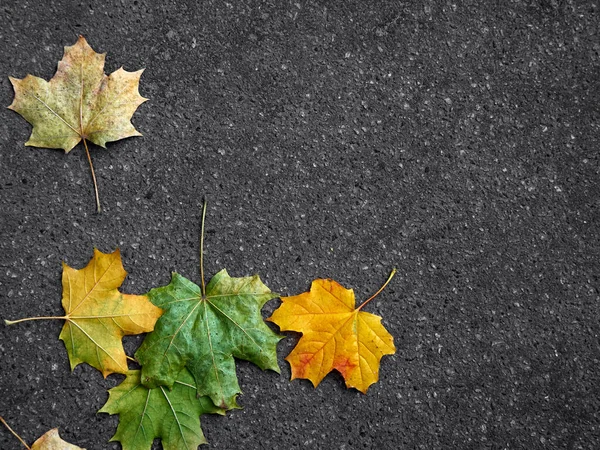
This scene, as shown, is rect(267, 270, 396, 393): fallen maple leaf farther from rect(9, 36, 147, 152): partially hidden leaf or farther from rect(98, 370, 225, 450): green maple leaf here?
rect(9, 36, 147, 152): partially hidden leaf

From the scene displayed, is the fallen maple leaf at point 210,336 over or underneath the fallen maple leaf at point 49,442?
over

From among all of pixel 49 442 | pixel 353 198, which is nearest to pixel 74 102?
pixel 353 198

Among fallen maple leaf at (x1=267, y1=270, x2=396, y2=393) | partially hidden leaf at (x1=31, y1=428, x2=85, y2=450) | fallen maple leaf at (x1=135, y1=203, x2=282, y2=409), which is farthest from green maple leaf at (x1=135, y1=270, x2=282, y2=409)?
partially hidden leaf at (x1=31, y1=428, x2=85, y2=450)

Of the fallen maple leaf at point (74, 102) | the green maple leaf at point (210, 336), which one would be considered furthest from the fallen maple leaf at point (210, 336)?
the fallen maple leaf at point (74, 102)

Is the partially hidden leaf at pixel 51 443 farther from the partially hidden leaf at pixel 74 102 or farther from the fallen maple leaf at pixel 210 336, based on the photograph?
the partially hidden leaf at pixel 74 102

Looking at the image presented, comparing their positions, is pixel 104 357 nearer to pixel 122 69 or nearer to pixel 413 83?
pixel 122 69

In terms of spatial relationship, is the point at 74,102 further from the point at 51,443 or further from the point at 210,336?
the point at 51,443
